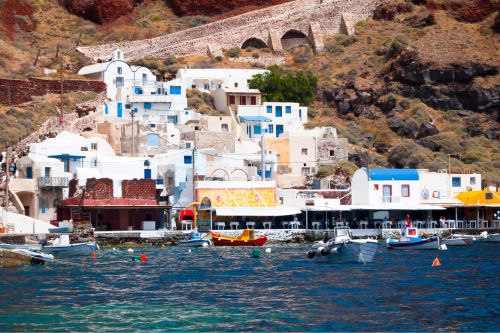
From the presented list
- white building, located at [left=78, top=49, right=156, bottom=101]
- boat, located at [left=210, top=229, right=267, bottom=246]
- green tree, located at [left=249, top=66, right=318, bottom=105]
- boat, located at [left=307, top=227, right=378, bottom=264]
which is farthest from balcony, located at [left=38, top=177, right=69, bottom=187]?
green tree, located at [left=249, top=66, right=318, bottom=105]

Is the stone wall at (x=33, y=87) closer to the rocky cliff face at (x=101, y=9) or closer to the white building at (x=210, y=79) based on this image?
the white building at (x=210, y=79)

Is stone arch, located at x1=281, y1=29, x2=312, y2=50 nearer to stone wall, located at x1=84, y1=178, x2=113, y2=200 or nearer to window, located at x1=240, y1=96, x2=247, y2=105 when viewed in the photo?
window, located at x1=240, y1=96, x2=247, y2=105

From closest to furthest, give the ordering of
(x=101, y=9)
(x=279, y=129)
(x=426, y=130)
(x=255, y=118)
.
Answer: (x=255, y=118) → (x=279, y=129) → (x=426, y=130) → (x=101, y=9)

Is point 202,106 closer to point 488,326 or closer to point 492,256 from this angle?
point 492,256

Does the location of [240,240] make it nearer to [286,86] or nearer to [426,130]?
[426,130]

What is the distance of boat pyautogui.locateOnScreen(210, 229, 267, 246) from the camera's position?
241 ft

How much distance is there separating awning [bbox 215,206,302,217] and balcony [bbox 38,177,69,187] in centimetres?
1111

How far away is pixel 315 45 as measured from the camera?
130m

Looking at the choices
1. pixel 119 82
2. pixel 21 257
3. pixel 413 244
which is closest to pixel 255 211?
pixel 413 244

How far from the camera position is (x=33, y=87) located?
105m

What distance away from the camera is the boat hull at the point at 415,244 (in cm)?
7069

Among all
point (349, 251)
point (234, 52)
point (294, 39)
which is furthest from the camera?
point (294, 39)

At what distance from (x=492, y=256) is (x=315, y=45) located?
225 feet

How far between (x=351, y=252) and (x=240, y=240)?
16119 millimetres
